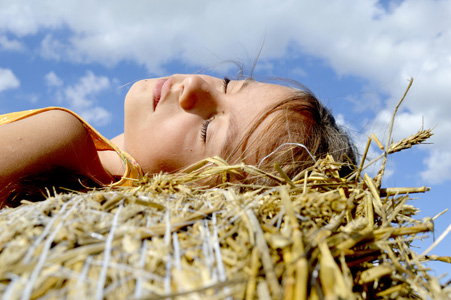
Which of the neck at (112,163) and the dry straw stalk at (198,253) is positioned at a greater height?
the neck at (112,163)

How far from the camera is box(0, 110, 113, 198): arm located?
1169mm

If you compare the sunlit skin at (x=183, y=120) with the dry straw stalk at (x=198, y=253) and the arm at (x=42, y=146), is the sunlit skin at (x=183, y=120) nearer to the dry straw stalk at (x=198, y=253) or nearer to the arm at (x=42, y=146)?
the arm at (x=42, y=146)

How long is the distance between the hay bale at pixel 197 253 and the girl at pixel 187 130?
63 centimetres

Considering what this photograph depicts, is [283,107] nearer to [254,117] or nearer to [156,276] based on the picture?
[254,117]

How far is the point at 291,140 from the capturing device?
152 cm

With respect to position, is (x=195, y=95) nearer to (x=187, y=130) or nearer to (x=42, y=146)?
(x=187, y=130)

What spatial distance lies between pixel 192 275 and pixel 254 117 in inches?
42.7

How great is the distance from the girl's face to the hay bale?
0.72 meters

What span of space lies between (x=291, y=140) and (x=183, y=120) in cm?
46

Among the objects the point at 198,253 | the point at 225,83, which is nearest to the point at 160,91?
the point at 225,83

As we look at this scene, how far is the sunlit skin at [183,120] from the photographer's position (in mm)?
1447

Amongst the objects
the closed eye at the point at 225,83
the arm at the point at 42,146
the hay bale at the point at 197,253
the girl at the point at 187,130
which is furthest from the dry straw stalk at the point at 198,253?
the closed eye at the point at 225,83

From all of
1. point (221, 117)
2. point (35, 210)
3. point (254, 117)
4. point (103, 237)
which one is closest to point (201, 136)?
point (221, 117)

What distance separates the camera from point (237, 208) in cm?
63
